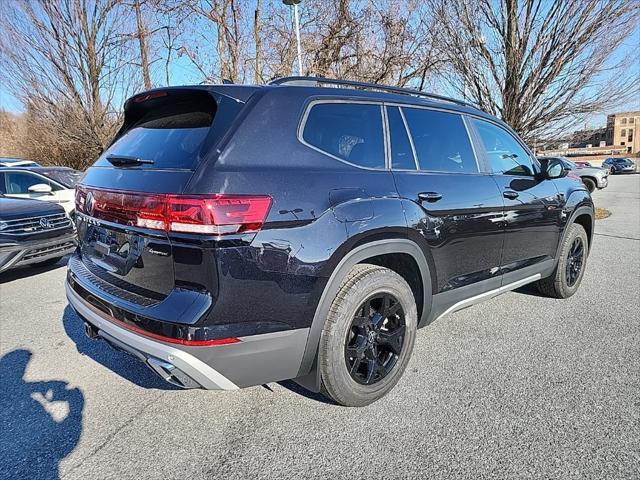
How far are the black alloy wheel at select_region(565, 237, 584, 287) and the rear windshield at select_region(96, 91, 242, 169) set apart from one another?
155 inches

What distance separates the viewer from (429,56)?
10164mm

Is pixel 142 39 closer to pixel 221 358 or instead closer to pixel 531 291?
pixel 531 291

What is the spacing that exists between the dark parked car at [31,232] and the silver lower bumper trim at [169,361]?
3964 mm

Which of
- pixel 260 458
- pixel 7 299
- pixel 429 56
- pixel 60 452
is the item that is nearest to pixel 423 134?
pixel 260 458

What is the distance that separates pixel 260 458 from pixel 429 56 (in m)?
10.2

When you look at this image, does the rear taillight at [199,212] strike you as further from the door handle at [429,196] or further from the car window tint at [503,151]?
the car window tint at [503,151]

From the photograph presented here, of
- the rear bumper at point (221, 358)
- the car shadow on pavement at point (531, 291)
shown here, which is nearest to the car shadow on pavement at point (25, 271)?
the rear bumper at point (221, 358)

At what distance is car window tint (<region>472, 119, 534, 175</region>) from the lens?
11.5ft

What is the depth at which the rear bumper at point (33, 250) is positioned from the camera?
201 inches

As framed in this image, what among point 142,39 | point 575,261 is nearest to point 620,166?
point 142,39

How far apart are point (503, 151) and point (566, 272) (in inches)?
62.9

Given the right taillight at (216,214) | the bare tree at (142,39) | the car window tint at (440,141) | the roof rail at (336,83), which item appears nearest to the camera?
the right taillight at (216,214)

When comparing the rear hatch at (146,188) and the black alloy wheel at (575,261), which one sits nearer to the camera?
→ the rear hatch at (146,188)

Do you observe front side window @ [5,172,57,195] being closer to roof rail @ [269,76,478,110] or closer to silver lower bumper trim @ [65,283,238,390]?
silver lower bumper trim @ [65,283,238,390]
